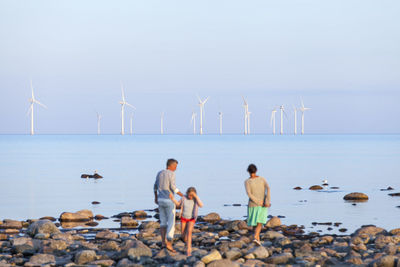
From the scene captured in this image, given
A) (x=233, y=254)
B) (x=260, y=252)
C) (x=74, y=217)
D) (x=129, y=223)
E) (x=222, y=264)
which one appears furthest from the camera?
(x=74, y=217)

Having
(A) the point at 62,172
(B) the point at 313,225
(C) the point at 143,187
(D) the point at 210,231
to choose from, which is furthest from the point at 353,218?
(A) the point at 62,172

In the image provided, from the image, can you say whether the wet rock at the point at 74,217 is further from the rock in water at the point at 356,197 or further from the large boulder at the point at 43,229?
the rock in water at the point at 356,197

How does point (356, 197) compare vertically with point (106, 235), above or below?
below

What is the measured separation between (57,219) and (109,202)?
8.67m

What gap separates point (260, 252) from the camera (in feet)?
57.2

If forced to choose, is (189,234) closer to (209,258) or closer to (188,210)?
(188,210)

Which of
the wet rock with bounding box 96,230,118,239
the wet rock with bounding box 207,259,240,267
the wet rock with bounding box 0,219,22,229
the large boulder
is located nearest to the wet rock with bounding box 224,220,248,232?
the wet rock with bounding box 96,230,118,239

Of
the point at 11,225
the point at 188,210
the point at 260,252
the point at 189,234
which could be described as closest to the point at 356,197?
the point at 11,225

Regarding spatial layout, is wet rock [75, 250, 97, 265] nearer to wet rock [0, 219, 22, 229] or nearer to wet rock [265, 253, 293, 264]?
wet rock [265, 253, 293, 264]

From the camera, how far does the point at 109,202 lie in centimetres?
3716

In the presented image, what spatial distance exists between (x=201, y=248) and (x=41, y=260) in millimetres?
4951

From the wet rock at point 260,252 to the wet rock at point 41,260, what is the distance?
5.32 metres

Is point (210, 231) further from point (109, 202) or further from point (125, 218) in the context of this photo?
point (109, 202)

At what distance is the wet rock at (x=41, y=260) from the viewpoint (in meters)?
16.4
